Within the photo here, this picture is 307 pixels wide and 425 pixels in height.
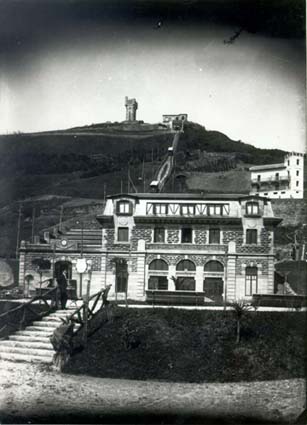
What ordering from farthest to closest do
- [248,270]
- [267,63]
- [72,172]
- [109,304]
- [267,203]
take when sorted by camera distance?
[72,172] < [267,203] < [248,270] < [109,304] < [267,63]

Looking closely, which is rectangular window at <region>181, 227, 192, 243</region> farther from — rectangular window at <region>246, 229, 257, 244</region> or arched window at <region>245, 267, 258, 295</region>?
arched window at <region>245, 267, 258, 295</region>

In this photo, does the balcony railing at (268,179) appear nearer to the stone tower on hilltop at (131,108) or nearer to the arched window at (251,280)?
the arched window at (251,280)

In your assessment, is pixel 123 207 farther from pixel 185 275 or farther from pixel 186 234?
pixel 185 275

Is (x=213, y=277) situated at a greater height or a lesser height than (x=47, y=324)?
greater

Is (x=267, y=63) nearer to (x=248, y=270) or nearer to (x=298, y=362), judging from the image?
(x=298, y=362)

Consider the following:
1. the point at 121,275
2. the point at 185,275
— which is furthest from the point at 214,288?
the point at 121,275

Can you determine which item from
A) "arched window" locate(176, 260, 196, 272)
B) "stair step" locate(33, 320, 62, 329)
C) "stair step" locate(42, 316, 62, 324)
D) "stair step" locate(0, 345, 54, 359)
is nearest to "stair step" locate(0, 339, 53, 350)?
"stair step" locate(0, 345, 54, 359)

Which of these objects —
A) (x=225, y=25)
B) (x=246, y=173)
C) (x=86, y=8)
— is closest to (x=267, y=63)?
(x=225, y=25)

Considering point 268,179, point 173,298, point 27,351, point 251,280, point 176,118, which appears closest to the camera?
point 27,351
